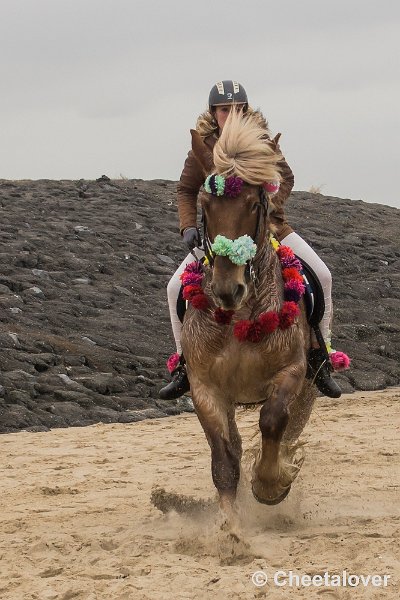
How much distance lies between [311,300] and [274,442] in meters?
1.37

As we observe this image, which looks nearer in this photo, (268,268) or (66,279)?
(268,268)

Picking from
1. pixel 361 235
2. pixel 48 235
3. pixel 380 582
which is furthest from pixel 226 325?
pixel 361 235

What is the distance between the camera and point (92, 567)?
23.0 ft

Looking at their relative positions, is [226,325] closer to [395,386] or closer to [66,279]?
[395,386]

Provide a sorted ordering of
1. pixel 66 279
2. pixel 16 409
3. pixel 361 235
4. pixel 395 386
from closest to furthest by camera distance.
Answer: pixel 16 409, pixel 395 386, pixel 66 279, pixel 361 235

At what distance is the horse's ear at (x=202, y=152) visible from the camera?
7.51m

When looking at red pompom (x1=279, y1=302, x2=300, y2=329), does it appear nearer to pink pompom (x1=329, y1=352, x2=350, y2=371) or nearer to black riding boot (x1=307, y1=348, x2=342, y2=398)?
black riding boot (x1=307, y1=348, x2=342, y2=398)

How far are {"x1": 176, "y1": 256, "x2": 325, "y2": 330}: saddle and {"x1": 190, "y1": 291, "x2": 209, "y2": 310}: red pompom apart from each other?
36.9 inches

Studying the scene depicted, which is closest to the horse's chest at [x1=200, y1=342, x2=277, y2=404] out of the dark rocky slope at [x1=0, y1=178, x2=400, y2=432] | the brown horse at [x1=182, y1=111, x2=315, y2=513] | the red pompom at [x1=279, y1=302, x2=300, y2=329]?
the brown horse at [x1=182, y1=111, x2=315, y2=513]

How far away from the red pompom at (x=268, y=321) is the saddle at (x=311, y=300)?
2.98 ft

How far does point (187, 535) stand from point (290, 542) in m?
0.70

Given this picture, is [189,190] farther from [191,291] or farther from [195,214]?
[191,291]

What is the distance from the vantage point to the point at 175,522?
324 inches
